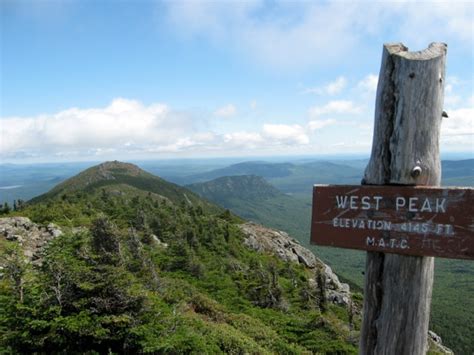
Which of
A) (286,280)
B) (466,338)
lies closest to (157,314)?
(286,280)

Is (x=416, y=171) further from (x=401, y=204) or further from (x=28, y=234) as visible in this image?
(x=28, y=234)

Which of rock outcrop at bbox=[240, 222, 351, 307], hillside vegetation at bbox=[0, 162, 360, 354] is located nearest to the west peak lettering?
hillside vegetation at bbox=[0, 162, 360, 354]

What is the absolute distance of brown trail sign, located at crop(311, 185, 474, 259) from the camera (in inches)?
133

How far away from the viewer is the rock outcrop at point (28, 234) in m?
28.6

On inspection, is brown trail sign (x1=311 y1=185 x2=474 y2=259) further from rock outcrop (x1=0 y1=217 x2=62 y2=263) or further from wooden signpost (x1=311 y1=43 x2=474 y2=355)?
rock outcrop (x1=0 y1=217 x2=62 y2=263)

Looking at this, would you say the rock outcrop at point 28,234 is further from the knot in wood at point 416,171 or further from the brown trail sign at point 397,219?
the knot in wood at point 416,171

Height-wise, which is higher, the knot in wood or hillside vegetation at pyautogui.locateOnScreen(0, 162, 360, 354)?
the knot in wood

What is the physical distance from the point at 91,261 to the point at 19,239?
17.2 metres

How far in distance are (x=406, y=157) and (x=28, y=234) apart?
3653cm

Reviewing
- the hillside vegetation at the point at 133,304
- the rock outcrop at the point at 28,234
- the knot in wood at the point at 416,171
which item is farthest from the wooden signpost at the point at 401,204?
the rock outcrop at the point at 28,234

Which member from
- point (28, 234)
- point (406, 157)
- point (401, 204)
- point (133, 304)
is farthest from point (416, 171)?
point (28, 234)

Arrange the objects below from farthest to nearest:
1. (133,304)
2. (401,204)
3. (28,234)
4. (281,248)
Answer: (281,248), (28,234), (133,304), (401,204)

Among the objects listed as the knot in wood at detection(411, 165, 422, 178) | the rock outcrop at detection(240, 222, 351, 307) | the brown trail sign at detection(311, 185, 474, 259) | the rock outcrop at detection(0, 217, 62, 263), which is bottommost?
the rock outcrop at detection(240, 222, 351, 307)

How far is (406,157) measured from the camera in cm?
368
